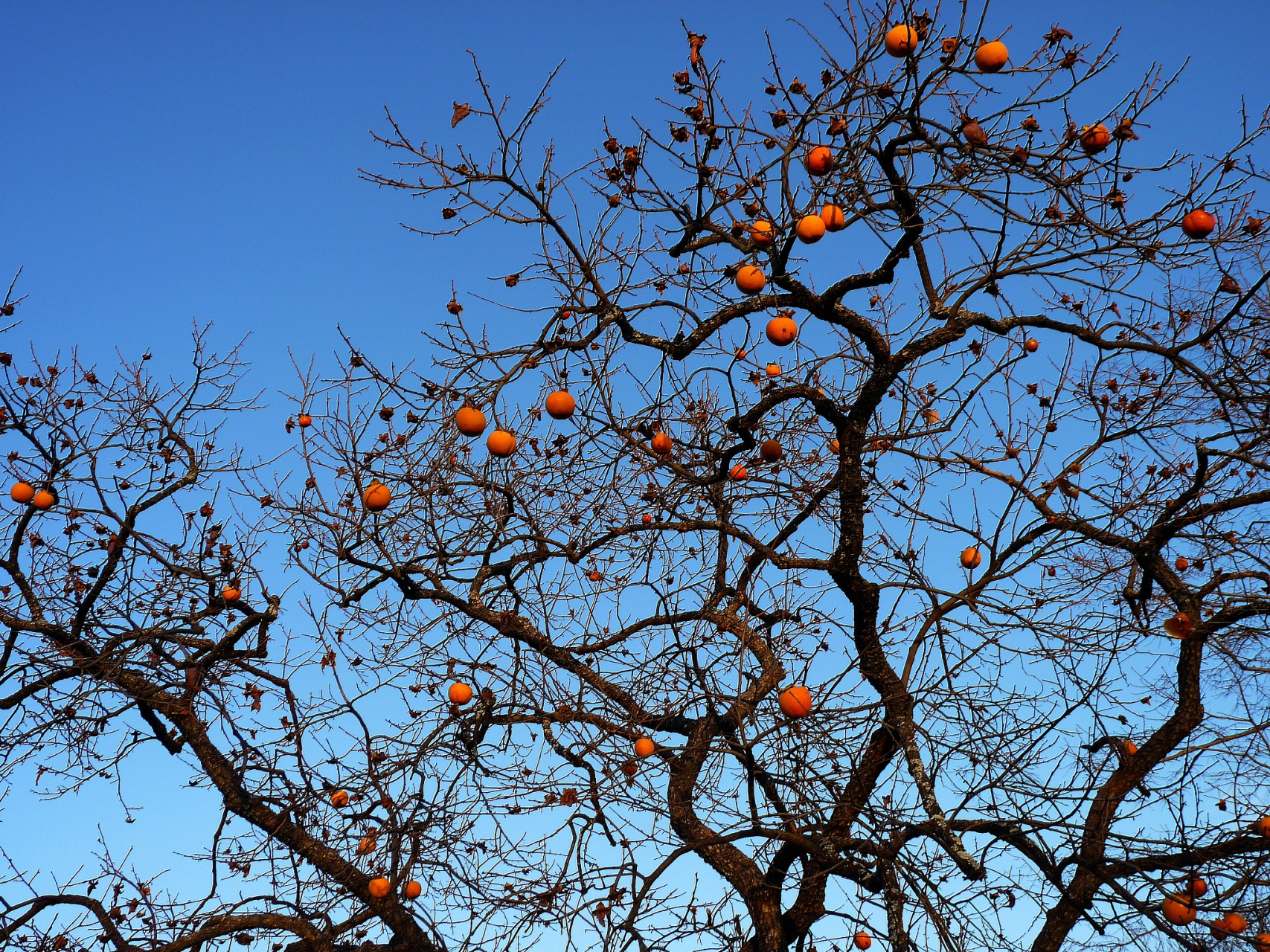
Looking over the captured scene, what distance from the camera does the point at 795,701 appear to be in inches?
152

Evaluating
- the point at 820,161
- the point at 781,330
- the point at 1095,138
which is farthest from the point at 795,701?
the point at 1095,138

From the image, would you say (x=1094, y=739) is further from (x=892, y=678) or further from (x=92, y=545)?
(x=92, y=545)

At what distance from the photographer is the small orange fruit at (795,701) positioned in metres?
3.86

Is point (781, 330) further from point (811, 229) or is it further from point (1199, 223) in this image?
point (1199, 223)

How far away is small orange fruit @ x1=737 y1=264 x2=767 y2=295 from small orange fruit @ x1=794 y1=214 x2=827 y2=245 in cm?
23

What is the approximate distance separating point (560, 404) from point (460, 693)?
1.54m

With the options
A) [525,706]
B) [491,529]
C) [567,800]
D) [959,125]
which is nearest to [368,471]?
[491,529]

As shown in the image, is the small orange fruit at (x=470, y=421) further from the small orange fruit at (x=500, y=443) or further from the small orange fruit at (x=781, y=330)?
the small orange fruit at (x=781, y=330)

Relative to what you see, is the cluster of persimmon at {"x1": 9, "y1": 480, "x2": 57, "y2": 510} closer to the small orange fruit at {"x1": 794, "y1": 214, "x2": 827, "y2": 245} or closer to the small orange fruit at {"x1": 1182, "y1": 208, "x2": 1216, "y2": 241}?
the small orange fruit at {"x1": 794, "y1": 214, "x2": 827, "y2": 245}

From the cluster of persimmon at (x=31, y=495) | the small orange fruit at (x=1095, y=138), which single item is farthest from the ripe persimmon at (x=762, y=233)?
the cluster of persimmon at (x=31, y=495)

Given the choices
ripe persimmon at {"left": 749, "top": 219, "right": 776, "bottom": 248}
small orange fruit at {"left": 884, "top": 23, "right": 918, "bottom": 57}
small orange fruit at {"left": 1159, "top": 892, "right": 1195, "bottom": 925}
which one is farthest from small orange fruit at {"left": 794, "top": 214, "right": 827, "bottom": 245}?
small orange fruit at {"left": 1159, "top": 892, "right": 1195, "bottom": 925}

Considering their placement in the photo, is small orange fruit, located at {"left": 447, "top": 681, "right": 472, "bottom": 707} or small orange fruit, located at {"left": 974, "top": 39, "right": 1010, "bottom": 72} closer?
small orange fruit, located at {"left": 974, "top": 39, "right": 1010, "bottom": 72}

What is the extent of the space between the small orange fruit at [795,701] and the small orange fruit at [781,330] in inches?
59.0

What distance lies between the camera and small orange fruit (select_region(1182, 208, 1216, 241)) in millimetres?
4012
